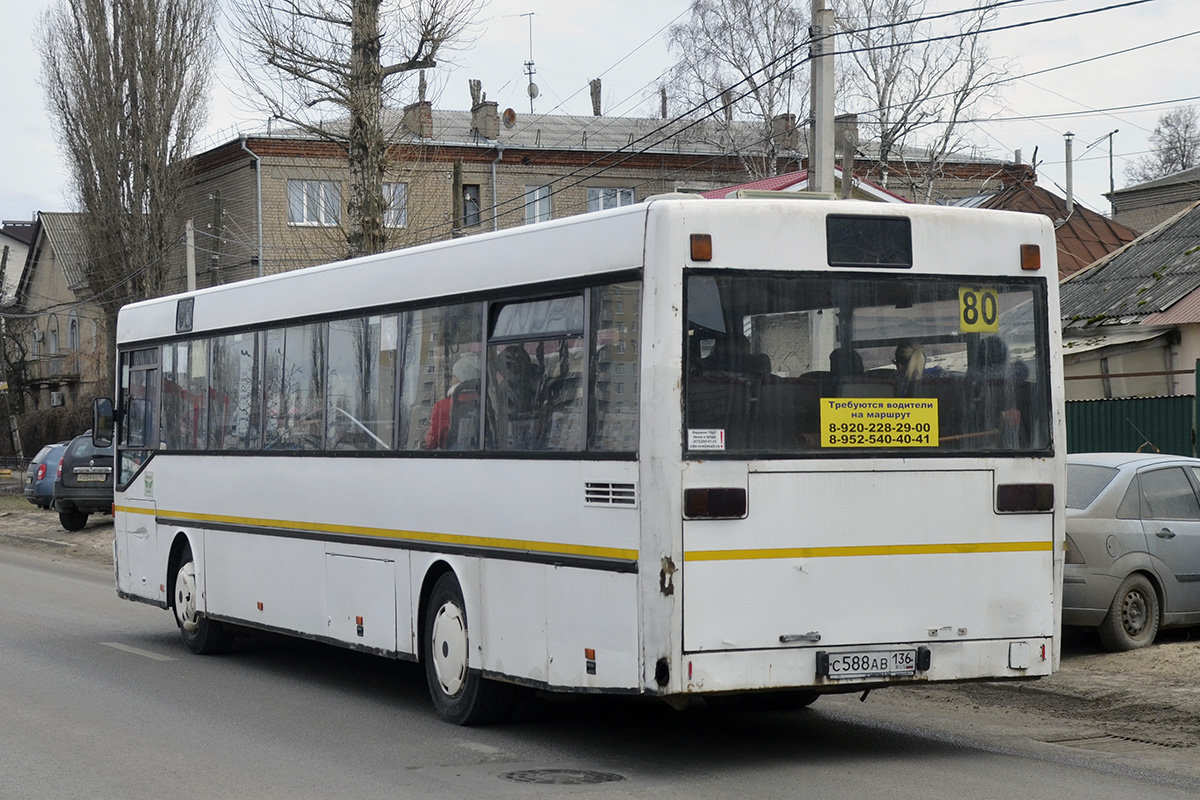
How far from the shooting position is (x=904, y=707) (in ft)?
33.2

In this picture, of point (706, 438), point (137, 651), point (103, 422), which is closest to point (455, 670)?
point (706, 438)

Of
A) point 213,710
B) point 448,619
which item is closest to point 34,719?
point 213,710

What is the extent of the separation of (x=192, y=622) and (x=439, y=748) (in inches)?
197

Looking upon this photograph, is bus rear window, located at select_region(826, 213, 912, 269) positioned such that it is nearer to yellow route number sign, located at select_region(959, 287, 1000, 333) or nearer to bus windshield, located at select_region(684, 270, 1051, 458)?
bus windshield, located at select_region(684, 270, 1051, 458)

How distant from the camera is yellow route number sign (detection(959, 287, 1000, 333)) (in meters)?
8.08

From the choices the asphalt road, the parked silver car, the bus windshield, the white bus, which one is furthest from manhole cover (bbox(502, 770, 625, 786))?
the parked silver car

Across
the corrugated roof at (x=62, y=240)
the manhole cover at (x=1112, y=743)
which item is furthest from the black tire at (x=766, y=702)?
the corrugated roof at (x=62, y=240)

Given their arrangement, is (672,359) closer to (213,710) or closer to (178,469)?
(213,710)

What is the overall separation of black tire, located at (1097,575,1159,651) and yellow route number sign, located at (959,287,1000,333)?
4.34 m

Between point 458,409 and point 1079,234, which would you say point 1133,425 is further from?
point 1079,234

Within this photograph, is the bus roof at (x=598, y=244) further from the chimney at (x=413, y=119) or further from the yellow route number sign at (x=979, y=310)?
the chimney at (x=413, y=119)

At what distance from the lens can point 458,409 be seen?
911 cm

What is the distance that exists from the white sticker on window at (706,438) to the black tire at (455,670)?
2183 millimetres

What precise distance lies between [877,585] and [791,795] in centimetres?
121
